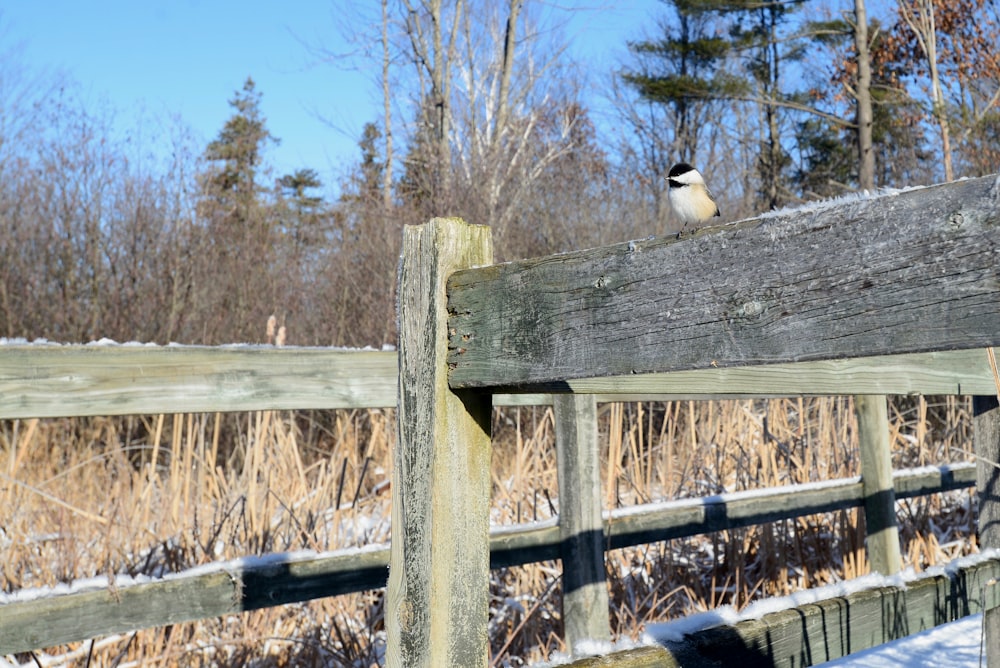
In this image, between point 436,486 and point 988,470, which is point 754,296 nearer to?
point 436,486

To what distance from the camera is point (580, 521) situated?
2.92 m

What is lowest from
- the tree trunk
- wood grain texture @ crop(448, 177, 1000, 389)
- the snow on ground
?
the snow on ground

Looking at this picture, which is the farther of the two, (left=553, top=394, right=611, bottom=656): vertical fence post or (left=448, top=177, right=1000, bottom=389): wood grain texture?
(left=553, top=394, right=611, bottom=656): vertical fence post

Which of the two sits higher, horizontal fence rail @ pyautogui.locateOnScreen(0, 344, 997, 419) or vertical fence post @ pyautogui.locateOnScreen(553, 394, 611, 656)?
horizontal fence rail @ pyautogui.locateOnScreen(0, 344, 997, 419)

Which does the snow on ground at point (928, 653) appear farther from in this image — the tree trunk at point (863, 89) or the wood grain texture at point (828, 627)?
the tree trunk at point (863, 89)

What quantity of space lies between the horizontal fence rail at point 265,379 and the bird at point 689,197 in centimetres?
78

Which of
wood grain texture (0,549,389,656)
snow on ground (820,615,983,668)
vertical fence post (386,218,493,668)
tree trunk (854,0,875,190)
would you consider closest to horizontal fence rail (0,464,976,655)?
wood grain texture (0,549,389,656)

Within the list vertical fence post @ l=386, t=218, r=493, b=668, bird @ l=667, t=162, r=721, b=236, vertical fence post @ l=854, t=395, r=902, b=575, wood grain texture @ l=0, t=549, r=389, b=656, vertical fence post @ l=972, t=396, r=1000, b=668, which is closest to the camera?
vertical fence post @ l=386, t=218, r=493, b=668

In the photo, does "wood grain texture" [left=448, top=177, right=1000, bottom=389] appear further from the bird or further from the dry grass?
the dry grass

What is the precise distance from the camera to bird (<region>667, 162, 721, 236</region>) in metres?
2.88

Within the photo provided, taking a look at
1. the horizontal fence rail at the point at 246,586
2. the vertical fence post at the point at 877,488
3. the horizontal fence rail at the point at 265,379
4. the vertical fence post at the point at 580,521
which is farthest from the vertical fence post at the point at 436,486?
the vertical fence post at the point at 877,488

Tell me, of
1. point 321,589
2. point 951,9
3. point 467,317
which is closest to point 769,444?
point 321,589

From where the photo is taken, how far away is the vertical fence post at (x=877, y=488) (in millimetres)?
3895

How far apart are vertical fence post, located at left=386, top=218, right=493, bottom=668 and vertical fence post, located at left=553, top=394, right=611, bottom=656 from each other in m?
1.39
